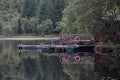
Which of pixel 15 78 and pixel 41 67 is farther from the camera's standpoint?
pixel 41 67

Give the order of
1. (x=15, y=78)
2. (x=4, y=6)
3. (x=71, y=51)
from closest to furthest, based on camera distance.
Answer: (x=15, y=78) < (x=71, y=51) < (x=4, y=6)

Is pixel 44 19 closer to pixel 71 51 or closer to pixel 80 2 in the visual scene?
pixel 71 51

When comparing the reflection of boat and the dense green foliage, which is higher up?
the dense green foliage

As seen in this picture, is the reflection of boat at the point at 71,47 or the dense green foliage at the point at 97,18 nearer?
the dense green foliage at the point at 97,18

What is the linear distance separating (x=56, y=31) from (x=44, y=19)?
25.0 ft

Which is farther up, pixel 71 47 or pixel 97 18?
pixel 97 18

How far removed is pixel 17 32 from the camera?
365ft

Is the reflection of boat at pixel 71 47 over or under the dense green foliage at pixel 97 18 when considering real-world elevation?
under

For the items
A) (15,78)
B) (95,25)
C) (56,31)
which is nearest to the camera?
(15,78)

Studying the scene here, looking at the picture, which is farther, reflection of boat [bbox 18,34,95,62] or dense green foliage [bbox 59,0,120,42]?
reflection of boat [bbox 18,34,95,62]

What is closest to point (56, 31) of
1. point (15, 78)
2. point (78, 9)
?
point (78, 9)

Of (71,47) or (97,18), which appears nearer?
(97,18)

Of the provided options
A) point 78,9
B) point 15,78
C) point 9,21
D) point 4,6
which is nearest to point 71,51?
point 78,9

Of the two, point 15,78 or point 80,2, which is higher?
point 80,2
